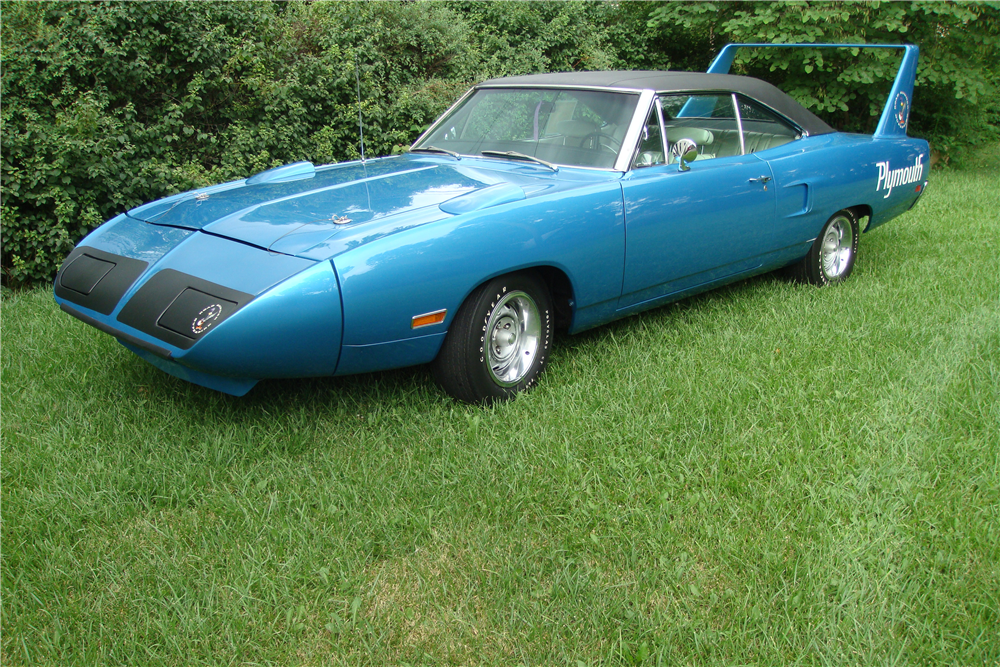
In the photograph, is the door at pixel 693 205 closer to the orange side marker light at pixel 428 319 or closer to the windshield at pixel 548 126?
the windshield at pixel 548 126

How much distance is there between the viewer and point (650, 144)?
4.14 meters

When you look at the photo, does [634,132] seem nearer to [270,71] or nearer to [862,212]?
[862,212]

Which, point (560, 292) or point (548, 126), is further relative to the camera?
point (548, 126)

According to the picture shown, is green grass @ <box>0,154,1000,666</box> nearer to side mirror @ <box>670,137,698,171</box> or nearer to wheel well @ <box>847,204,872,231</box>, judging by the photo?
side mirror @ <box>670,137,698,171</box>

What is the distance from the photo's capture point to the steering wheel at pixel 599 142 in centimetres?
406

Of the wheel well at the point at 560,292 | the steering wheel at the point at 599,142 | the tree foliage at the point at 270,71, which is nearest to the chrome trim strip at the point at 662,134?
the steering wheel at the point at 599,142

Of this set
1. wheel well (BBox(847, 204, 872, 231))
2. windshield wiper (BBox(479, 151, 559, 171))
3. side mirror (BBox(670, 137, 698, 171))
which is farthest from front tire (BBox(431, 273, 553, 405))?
wheel well (BBox(847, 204, 872, 231))

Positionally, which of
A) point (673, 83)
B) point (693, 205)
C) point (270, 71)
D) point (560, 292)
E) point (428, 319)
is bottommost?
point (560, 292)

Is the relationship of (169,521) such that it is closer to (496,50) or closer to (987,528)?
(987,528)

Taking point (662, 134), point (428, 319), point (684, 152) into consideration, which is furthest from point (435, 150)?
point (428, 319)

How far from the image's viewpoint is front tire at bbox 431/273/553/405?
330cm

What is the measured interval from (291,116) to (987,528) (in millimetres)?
6201

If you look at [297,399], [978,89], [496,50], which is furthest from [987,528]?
[978,89]

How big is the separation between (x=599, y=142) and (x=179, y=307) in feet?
7.47
